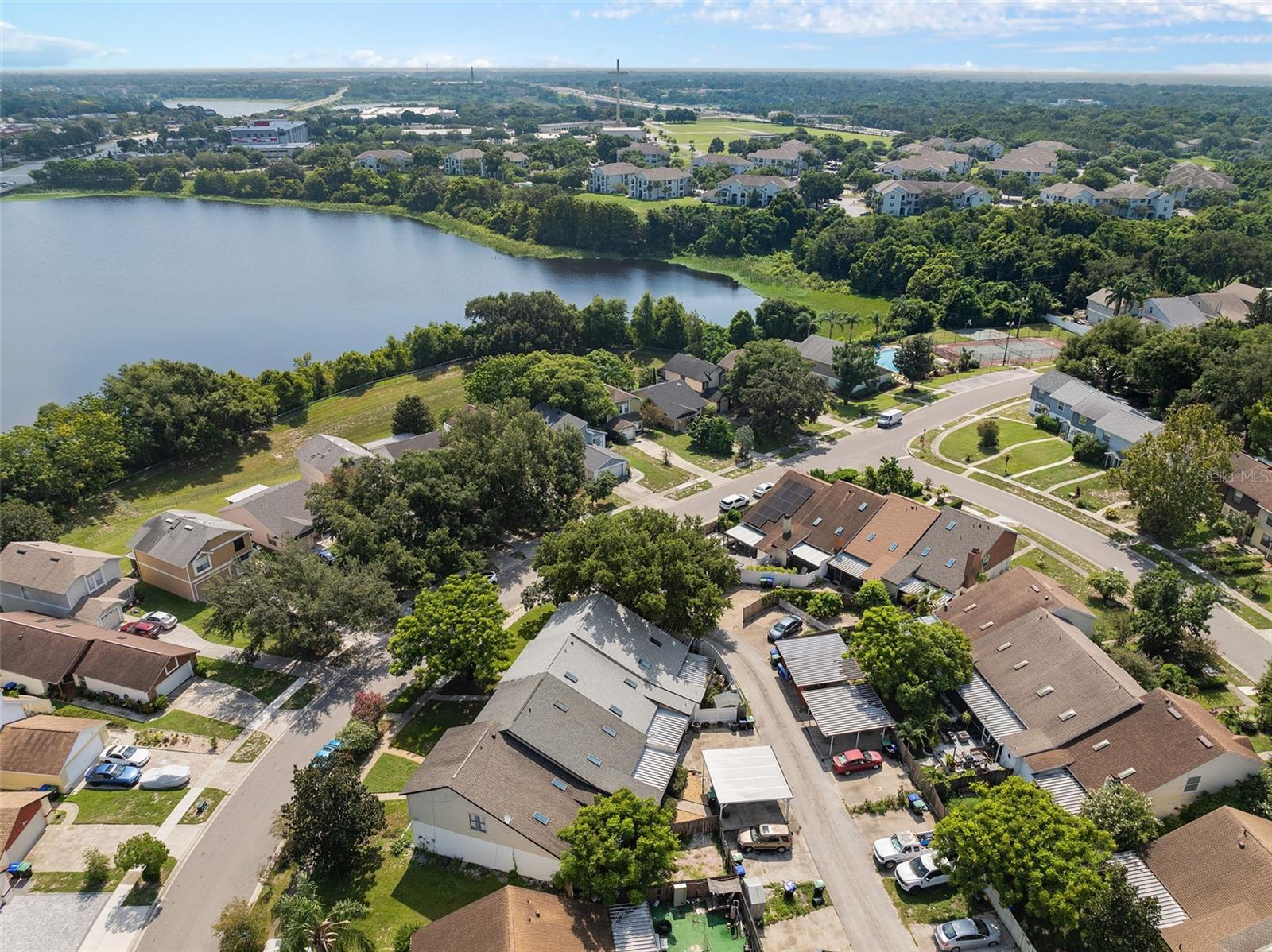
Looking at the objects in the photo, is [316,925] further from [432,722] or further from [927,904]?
[927,904]

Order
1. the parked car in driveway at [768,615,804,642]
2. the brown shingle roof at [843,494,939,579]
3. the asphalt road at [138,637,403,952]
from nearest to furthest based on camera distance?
the asphalt road at [138,637,403,952]
the parked car in driveway at [768,615,804,642]
the brown shingle roof at [843,494,939,579]

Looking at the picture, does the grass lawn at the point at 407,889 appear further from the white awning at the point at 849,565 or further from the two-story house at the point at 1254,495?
the two-story house at the point at 1254,495

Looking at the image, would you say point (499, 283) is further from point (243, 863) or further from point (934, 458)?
point (243, 863)

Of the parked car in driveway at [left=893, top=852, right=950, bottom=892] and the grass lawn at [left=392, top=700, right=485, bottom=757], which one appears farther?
the grass lawn at [left=392, top=700, right=485, bottom=757]

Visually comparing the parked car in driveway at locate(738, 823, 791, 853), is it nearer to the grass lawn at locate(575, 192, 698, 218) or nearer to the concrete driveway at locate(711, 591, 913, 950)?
the concrete driveway at locate(711, 591, 913, 950)

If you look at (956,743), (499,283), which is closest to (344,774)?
(956,743)

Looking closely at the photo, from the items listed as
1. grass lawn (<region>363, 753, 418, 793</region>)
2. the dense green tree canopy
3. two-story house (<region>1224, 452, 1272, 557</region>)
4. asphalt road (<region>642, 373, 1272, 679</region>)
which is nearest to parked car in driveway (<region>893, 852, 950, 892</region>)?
the dense green tree canopy
